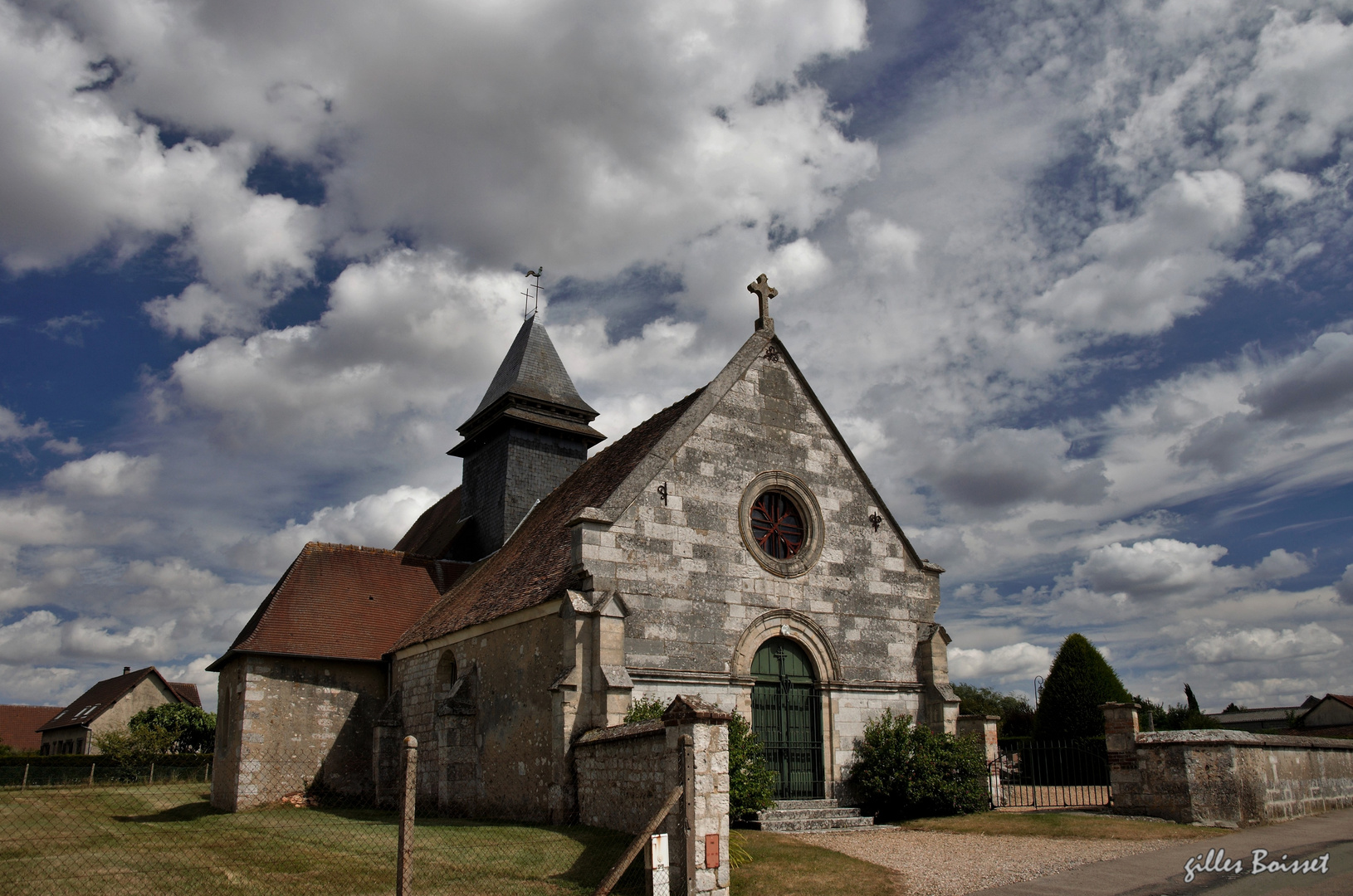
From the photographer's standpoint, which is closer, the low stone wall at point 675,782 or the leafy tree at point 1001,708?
the low stone wall at point 675,782

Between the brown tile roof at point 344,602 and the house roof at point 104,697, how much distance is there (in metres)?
35.8

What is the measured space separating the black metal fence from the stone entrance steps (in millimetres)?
2792

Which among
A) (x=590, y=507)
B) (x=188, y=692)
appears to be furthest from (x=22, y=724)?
(x=590, y=507)

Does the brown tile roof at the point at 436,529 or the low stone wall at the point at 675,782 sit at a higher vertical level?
the brown tile roof at the point at 436,529

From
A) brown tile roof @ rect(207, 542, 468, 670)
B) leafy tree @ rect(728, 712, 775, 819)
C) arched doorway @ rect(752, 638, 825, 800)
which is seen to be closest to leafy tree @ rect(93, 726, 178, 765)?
brown tile roof @ rect(207, 542, 468, 670)

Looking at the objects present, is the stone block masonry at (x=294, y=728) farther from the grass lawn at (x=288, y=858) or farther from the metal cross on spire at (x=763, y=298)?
the metal cross on spire at (x=763, y=298)

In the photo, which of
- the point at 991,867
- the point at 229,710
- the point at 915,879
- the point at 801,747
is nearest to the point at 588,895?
the point at 915,879

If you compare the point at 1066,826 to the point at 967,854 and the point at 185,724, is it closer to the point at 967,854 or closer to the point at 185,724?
the point at 967,854

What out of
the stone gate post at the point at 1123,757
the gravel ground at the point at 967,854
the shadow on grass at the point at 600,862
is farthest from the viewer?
the stone gate post at the point at 1123,757

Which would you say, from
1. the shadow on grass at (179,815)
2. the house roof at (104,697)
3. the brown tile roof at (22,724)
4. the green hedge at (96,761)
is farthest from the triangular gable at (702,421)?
the brown tile roof at (22,724)

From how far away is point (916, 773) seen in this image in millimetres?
15219

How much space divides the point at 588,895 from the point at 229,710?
15454 millimetres

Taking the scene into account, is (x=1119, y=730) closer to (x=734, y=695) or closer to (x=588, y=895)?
(x=734, y=695)

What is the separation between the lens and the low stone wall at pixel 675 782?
8281 millimetres
